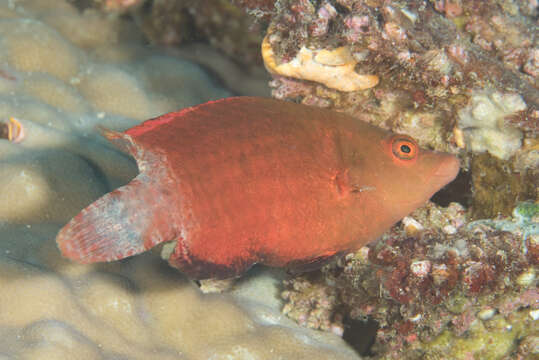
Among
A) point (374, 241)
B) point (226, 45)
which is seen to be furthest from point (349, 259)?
point (226, 45)

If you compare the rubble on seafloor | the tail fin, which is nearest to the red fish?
the tail fin

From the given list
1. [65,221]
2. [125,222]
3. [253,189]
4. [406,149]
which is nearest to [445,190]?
[406,149]

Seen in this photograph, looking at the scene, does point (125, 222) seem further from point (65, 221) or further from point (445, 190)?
point (445, 190)

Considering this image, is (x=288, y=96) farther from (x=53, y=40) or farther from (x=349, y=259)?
(x=53, y=40)

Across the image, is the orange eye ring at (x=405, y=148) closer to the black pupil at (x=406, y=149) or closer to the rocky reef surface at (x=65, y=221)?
the black pupil at (x=406, y=149)

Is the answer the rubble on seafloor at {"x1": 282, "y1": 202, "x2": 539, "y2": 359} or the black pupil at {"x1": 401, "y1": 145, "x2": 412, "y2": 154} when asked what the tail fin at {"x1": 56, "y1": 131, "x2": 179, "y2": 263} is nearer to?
the rubble on seafloor at {"x1": 282, "y1": 202, "x2": 539, "y2": 359}
